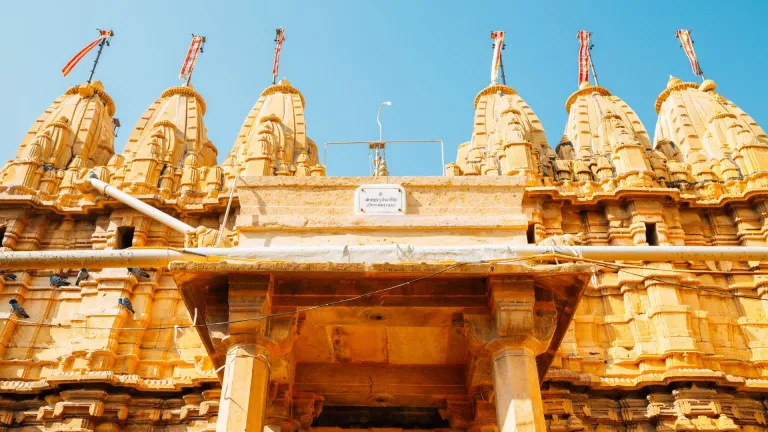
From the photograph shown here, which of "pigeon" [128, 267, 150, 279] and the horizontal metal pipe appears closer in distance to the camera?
the horizontal metal pipe

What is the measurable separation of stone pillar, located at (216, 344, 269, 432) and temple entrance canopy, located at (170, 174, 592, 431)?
0.06ft

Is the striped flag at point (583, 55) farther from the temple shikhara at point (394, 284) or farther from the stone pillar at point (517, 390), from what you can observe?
the stone pillar at point (517, 390)

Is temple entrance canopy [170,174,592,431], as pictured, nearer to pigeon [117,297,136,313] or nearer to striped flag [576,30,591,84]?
pigeon [117,297,136,313]

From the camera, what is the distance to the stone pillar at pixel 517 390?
9445 millimetres

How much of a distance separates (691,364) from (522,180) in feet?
20.4

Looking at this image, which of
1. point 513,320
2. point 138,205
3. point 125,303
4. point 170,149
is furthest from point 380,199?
point 170,149

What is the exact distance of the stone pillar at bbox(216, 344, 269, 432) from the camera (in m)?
9.52

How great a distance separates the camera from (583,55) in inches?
1132

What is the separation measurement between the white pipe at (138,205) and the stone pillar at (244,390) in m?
4.27

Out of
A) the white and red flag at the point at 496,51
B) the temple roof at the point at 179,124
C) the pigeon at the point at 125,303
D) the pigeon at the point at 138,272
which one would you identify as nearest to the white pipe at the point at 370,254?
the pigeon at the point at 125,303

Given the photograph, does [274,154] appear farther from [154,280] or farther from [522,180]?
[522,180]

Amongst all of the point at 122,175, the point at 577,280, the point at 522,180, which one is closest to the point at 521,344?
the point at 577,280

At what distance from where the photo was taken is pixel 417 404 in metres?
13.8

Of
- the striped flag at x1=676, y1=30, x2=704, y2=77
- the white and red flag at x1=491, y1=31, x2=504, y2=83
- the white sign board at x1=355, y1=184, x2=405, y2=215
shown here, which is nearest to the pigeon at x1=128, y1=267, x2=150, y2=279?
the white sign board at x1=355, y1=184, x2=405, y2=215
